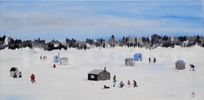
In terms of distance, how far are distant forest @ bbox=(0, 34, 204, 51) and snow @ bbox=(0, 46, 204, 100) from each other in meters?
0.03

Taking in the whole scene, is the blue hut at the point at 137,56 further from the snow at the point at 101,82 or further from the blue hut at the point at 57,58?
the blue hut at the point at 57,58

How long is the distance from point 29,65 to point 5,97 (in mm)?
266

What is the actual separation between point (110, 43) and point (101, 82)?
264mm

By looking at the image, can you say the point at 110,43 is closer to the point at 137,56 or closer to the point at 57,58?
the point at 137,56

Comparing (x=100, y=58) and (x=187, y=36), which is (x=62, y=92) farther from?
(x=187, y=36)

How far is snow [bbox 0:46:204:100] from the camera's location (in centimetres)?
291

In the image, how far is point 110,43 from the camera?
2932mm

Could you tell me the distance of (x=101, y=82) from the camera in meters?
2.92

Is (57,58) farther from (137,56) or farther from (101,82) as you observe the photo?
(137,56)

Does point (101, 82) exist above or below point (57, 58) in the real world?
below

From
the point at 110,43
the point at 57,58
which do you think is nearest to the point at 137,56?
the point at 110,43

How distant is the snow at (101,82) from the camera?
2.91 metres

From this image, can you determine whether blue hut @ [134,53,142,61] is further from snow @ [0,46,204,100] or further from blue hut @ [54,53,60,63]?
blue hut @ [54,53,60,63]

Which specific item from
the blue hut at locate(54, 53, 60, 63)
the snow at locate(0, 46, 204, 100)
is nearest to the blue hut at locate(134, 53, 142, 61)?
the snow at locate(0, 46, 204, 100)
